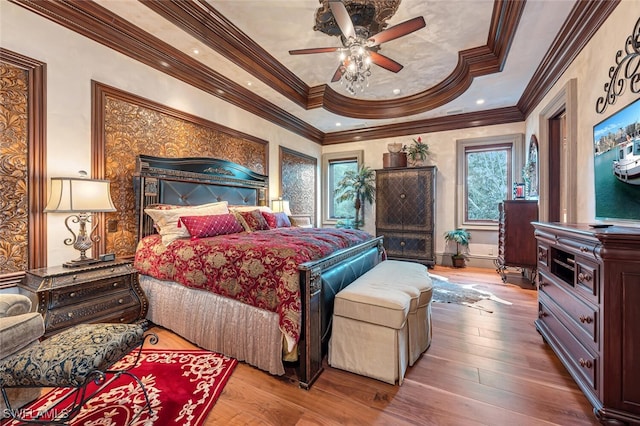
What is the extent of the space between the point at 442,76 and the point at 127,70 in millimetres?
4327

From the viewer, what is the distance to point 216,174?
365 centimetres

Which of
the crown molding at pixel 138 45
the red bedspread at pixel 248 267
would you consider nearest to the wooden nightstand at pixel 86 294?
the red bedspread at pixel 248 267

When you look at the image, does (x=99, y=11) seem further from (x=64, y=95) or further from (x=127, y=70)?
(x=64, y=95)

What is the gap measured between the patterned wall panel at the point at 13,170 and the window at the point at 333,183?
5.16 meters

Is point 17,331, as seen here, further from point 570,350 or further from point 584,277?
point 570,350

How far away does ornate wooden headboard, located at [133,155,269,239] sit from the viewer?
111 inches

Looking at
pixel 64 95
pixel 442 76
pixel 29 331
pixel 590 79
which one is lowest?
pixel 29 331

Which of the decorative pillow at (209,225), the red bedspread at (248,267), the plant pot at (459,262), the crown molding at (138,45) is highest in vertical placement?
the crown molding at (138,45)

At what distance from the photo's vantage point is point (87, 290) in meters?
2.07

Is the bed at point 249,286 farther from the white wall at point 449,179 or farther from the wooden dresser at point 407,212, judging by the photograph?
the white wall at point 449,179

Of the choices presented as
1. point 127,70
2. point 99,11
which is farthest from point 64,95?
point 99,11

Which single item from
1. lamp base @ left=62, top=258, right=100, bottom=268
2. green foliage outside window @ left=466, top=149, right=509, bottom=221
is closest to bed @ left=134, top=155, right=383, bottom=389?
lamp base @ left=62, top=258, right=100, bottom=268

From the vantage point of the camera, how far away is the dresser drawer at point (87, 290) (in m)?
1.92

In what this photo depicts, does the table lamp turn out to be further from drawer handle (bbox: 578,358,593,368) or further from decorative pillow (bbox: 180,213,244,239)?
drawer handle (bbox: 578,358,593,368)
